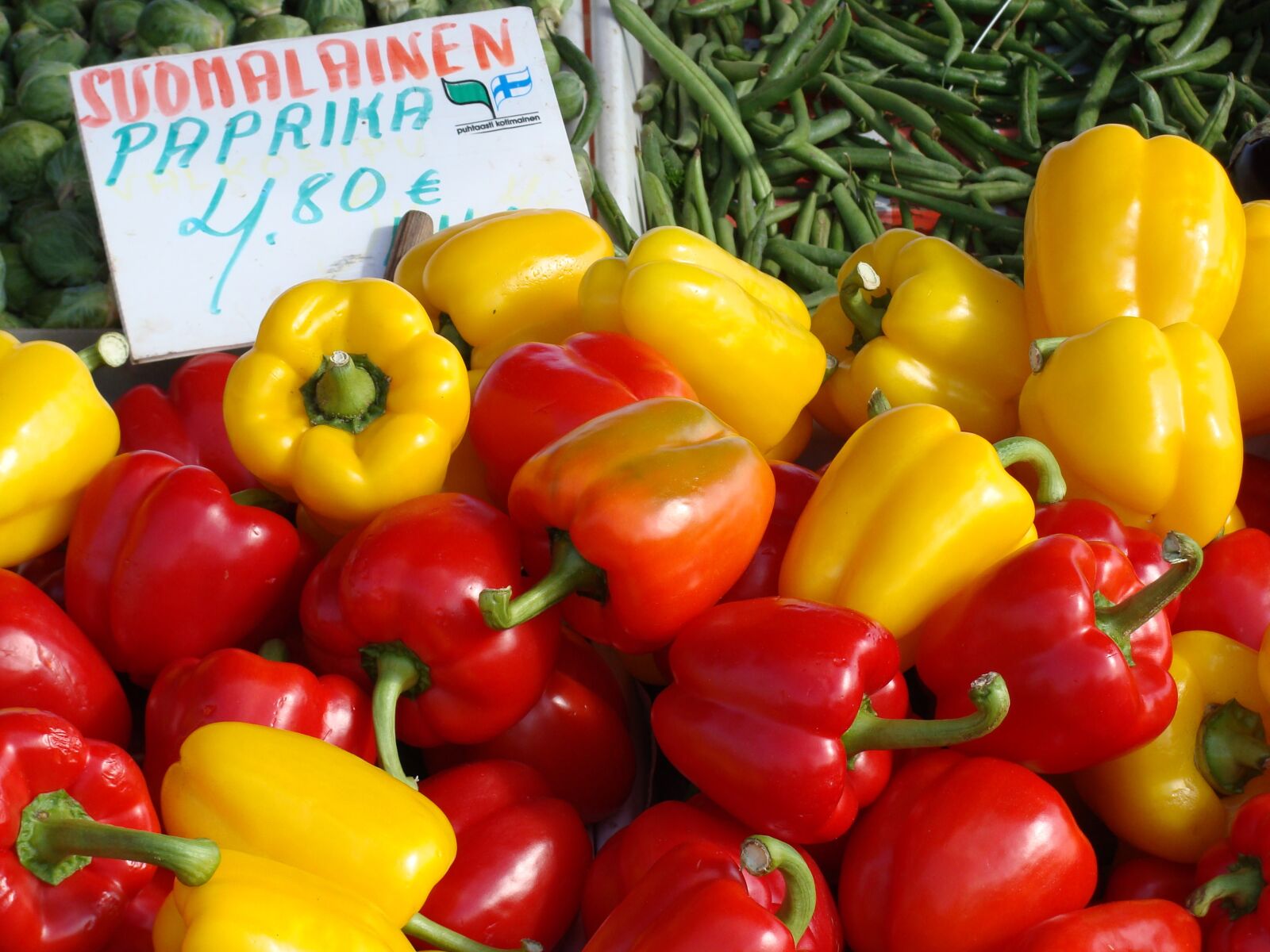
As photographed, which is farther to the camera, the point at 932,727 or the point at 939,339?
the point at 939,339

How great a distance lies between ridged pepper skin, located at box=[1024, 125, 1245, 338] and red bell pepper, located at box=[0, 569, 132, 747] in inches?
59.2

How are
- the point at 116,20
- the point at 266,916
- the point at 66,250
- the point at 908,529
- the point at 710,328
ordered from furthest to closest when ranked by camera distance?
the point at 116,20 < the point at 66,250 < the point at 710,328 < the point at 908,529 < the point at 266,916

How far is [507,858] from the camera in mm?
1323

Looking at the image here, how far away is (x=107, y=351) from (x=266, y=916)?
1095 mm

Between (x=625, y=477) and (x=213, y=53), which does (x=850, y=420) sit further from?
(x=213, y=53)

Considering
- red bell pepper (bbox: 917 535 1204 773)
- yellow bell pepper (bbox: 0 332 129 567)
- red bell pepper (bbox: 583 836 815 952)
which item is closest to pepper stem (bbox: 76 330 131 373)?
yellow bell pepper (bbox: 0 332 129 567)

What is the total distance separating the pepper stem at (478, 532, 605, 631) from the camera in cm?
126

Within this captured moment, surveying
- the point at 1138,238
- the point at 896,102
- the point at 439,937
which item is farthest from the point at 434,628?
the point at 896,102

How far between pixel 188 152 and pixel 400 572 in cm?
147

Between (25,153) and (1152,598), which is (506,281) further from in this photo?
(25,153)

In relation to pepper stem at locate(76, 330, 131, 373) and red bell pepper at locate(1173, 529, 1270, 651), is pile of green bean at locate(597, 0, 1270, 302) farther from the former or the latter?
pepper stem at locate(76, 330, 131, 373)

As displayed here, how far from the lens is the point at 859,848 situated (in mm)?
1294

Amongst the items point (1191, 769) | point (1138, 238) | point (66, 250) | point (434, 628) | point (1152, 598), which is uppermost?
point (1138, 238)

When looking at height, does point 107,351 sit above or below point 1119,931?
above
